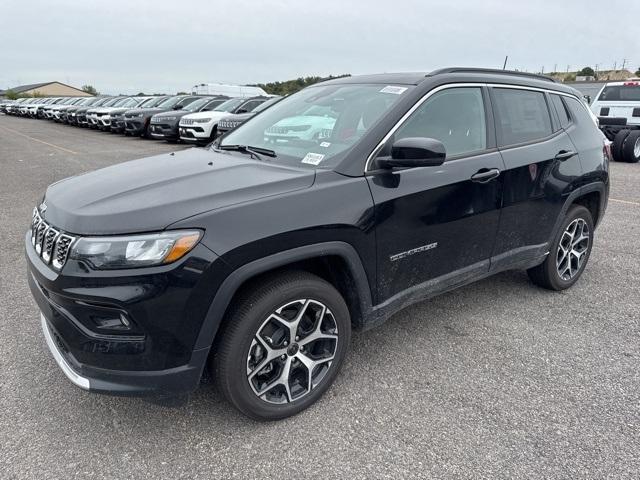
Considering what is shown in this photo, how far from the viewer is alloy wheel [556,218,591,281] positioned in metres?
4.06

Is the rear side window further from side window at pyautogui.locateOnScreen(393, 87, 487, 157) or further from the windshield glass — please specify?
the windshield glass

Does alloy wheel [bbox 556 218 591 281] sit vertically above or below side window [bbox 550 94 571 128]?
below

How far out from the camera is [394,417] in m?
2.56

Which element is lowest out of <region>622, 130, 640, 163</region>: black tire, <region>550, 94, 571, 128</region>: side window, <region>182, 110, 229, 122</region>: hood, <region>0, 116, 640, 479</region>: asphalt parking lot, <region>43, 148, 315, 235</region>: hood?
<region>622, 130, 640, 163</region>: black tire

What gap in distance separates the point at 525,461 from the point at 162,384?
1.72 meters

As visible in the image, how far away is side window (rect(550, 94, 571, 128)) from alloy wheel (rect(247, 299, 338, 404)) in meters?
2.74

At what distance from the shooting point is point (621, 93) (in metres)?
12.8

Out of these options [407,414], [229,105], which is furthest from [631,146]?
[407,414]

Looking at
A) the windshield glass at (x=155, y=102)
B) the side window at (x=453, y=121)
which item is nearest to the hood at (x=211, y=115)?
the windshield glass at (x=155, y=102)

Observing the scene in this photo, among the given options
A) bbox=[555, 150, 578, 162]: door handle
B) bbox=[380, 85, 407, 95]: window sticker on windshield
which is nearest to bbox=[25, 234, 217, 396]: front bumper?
bbox=[380, 85, 407, 95]: window sticker on windshield

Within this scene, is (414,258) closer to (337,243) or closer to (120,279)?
(337,243)

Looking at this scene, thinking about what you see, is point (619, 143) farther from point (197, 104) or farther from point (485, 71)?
point (197, 104)

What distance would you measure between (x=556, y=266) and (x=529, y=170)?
99 centimetres

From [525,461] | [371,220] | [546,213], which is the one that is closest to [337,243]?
[371,220]
